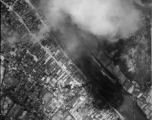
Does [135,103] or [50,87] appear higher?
[50,87]

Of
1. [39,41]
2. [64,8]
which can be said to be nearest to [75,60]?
[39,41]

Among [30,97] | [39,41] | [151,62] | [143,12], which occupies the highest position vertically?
[39,41]

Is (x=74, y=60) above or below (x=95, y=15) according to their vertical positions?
below

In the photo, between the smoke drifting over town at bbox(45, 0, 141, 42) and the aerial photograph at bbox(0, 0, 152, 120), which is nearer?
the aerial photograph at bbox(0, 0, 152, 120)

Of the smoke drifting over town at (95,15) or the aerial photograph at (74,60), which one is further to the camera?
the smoke drifting over town at (95,15)

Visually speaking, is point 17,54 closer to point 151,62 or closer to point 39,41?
point 39,41

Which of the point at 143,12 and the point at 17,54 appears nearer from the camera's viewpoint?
the point at 17,54
